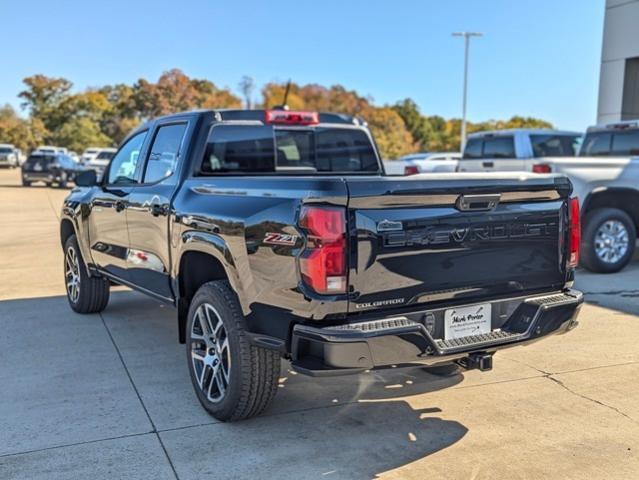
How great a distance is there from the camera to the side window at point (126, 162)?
18.1 ft

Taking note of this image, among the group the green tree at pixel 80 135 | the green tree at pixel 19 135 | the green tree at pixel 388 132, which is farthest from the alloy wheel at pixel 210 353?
the green tree at pixel 19 135

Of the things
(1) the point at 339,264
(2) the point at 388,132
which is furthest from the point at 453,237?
(2) the point at 388,132

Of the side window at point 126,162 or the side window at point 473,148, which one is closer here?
the side window at point 126,162

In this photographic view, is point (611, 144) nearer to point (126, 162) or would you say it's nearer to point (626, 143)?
point (626, 143)

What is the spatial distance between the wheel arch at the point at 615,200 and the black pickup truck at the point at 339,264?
520 cm

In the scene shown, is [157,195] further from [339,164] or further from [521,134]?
[521,134]

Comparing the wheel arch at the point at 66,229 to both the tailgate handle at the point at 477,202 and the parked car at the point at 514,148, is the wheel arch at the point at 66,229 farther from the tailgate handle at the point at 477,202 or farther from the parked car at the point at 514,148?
the parked car at the point at 514,148

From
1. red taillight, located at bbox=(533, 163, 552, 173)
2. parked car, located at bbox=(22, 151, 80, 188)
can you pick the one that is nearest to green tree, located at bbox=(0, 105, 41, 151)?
parked car, located at bbox=(22, 151, 80, 188)

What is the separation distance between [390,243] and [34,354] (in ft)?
11.7

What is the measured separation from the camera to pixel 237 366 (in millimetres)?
3688

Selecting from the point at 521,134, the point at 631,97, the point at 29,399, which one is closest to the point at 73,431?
the point at 29,399

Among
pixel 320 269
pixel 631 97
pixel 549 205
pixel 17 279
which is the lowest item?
pixel 17 279

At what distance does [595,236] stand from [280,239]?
6695 millimetres

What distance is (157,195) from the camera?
4.71 metres
